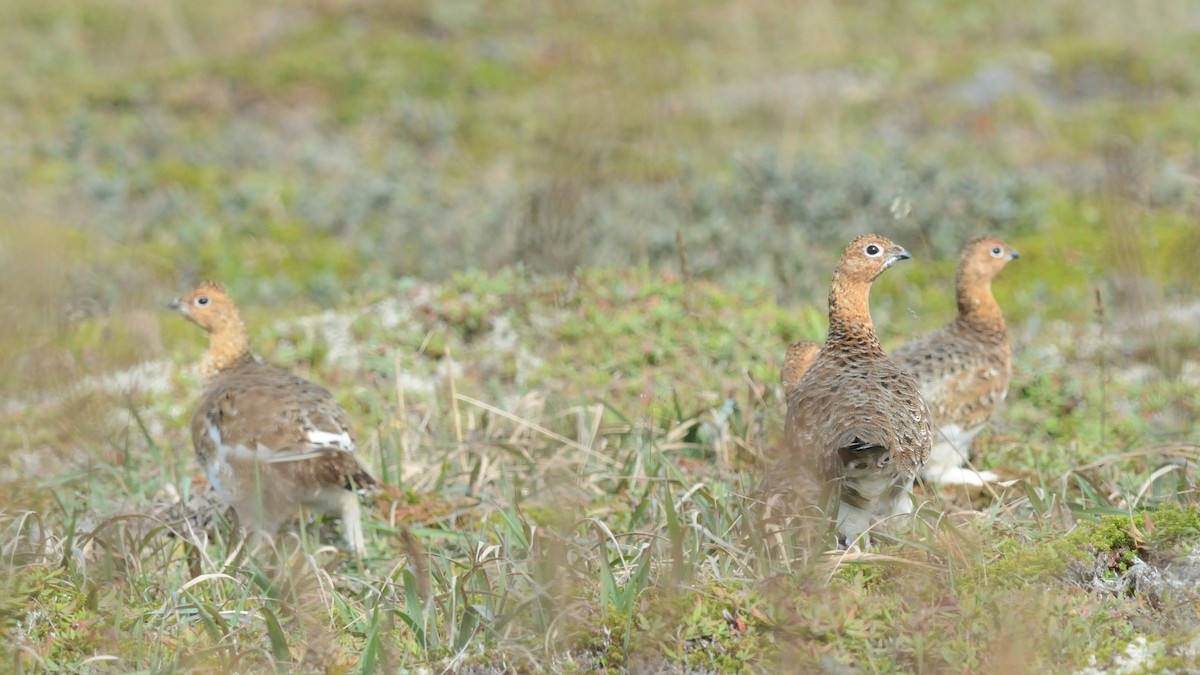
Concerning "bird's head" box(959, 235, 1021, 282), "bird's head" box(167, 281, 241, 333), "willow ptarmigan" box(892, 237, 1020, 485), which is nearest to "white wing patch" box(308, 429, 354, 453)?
"bird's head" box(167, 281, 241, 333)

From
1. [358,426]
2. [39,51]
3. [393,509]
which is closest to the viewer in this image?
[393,509]

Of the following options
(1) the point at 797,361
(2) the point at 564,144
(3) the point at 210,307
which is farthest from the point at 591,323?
(3) the point at 210,307

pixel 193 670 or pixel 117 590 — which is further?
pixel 117 590

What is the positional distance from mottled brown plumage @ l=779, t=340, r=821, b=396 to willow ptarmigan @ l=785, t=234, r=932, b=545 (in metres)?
0.54

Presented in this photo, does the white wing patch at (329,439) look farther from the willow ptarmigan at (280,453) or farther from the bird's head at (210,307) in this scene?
the bird's head at (210,307)

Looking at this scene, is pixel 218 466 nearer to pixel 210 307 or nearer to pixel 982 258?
pixel 210 307

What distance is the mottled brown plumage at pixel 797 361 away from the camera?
6266 millimetres

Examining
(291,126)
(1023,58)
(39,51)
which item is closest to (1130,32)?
(1023,58)

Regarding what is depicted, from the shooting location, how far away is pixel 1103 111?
47.0 ft

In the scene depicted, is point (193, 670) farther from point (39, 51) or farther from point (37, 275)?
point (39, 51)

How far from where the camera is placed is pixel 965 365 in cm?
649

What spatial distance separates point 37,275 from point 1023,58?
1296 cm

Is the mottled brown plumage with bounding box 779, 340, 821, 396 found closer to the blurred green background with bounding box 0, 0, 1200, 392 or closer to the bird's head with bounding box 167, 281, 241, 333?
the blurred green background with bounding box 0, 0, 1200, 392

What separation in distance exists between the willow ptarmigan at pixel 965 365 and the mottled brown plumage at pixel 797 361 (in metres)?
0.49
